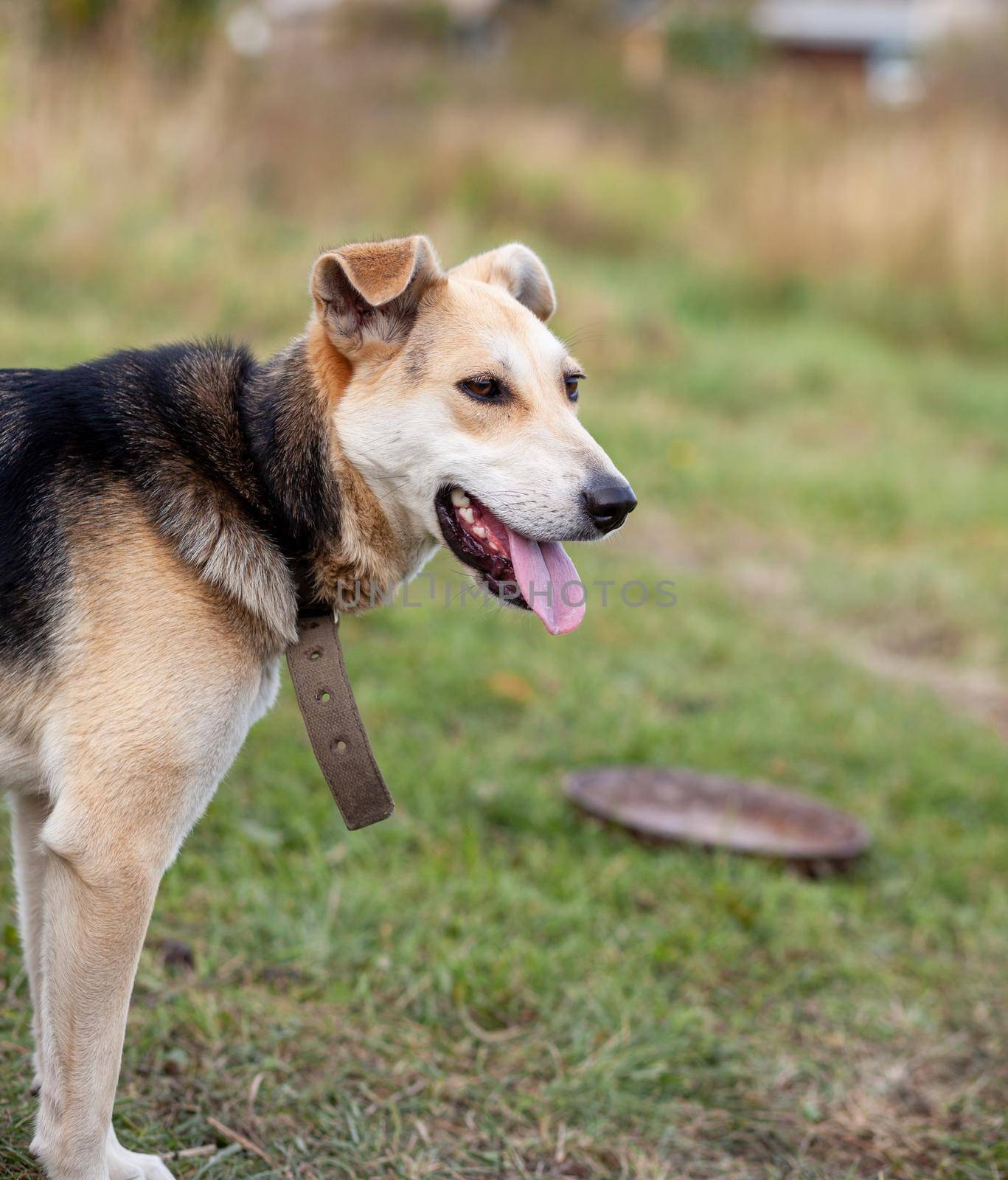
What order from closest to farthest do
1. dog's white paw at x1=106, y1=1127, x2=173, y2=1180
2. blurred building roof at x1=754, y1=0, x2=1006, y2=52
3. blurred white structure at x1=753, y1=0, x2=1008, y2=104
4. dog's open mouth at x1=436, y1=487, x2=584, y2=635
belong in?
dog's white paw at x1=106, y1=1127, x2=173, y2=1180 → dog's open mouth at x1=436, y1=487, x2=584, y2=635 → blurred white structure at x1=753, y1=0, x2=1008, y2=104 → blurred building roof at x1=754, y1=0, x2=1006, y2=52

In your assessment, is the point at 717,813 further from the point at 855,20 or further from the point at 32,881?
the point at 855,20

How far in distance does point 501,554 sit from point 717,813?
7.20 ft

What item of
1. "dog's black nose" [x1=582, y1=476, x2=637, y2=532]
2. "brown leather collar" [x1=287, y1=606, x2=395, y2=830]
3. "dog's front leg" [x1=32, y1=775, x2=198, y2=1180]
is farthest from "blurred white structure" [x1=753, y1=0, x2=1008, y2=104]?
"dog's front leg" [x1=32, y1=775, x2=198, y2=1180]

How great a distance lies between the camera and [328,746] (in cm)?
267

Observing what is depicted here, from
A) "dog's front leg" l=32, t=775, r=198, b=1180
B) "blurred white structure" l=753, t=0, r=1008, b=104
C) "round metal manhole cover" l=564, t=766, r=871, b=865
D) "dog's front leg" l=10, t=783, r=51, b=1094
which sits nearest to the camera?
A: "dog's front leg" l=32, t=775, r=198, b=1180

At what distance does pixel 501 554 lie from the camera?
281cm

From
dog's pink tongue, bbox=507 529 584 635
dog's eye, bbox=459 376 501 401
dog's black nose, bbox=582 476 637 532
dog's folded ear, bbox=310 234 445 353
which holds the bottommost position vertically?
dog's pink tongue, bbox=507 529 584 635

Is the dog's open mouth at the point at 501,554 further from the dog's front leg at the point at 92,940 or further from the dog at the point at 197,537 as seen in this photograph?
the dog's front leg at the point at 92,940

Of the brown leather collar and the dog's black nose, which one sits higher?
the dog's black nose

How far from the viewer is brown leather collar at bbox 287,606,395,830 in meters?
2.67

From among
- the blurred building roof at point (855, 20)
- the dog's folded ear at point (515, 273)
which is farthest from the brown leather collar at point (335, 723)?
the blurred building roof at point (855, 20)

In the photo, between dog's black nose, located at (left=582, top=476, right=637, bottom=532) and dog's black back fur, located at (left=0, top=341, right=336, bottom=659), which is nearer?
dog's black back fur, located at (left=0, top=341, right=336, bottom=659)

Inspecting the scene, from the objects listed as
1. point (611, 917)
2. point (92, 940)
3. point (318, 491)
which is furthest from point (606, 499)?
point (611, 917)

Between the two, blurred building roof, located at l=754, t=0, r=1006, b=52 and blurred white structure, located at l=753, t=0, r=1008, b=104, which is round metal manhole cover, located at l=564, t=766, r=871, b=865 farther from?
blurred building roof, located at l=754, t=0, r=1006, b=52
